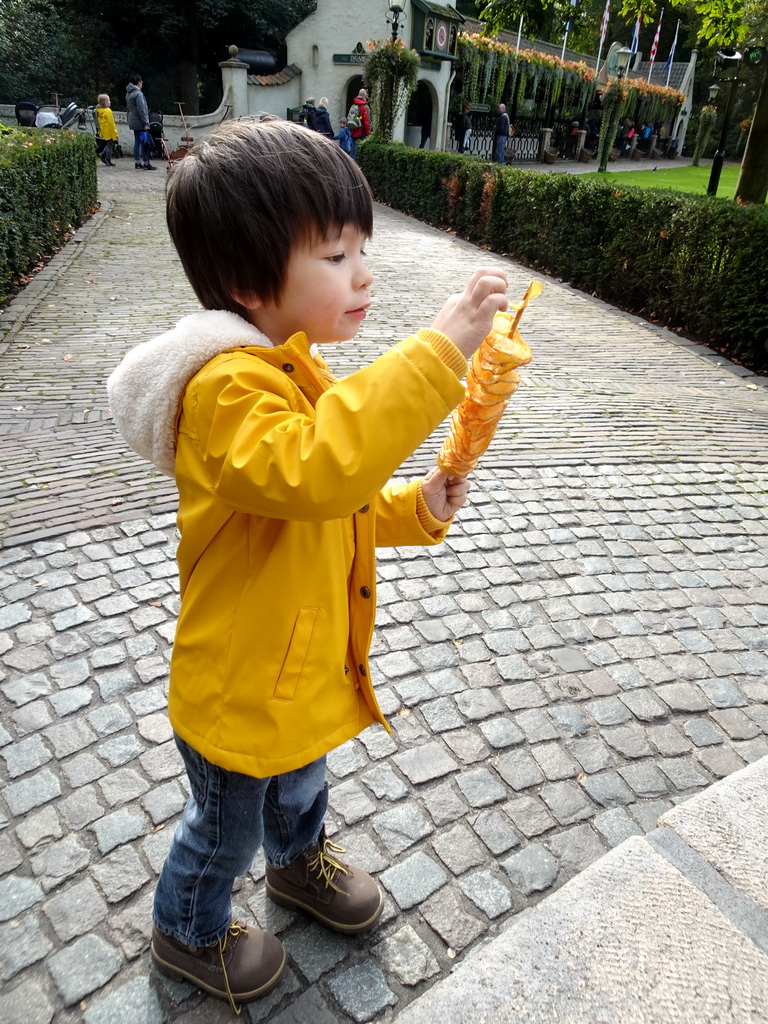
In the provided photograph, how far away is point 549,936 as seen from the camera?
1.77 metres

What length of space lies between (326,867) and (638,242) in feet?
31.5

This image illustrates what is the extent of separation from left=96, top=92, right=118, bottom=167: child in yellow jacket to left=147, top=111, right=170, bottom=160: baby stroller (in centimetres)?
114

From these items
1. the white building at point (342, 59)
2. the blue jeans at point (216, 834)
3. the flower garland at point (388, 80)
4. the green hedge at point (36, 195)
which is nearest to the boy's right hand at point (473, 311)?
the blue jeans at point (216, 834)

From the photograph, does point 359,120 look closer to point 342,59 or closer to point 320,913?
point 342,59

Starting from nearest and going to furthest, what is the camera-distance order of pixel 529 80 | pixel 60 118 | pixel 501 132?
pixel 60 118 → pixel 501 132 → pixel 529 80

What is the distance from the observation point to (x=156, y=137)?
24.6 meters

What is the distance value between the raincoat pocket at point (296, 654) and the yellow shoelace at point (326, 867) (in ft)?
2.62

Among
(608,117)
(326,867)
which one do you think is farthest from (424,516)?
(608,117)

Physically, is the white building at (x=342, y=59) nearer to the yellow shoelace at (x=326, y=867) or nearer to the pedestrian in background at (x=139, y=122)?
the pedestrian in background at (x=139, y=122)

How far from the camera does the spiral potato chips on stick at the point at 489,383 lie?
1324 mm

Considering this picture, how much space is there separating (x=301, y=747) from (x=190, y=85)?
3482cm

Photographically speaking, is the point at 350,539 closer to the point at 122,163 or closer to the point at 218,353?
the point at 218,353

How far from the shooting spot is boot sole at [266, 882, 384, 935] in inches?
76.1

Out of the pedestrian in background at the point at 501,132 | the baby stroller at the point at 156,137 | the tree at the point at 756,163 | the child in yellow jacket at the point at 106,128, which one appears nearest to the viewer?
the tree at the point at 756,163
